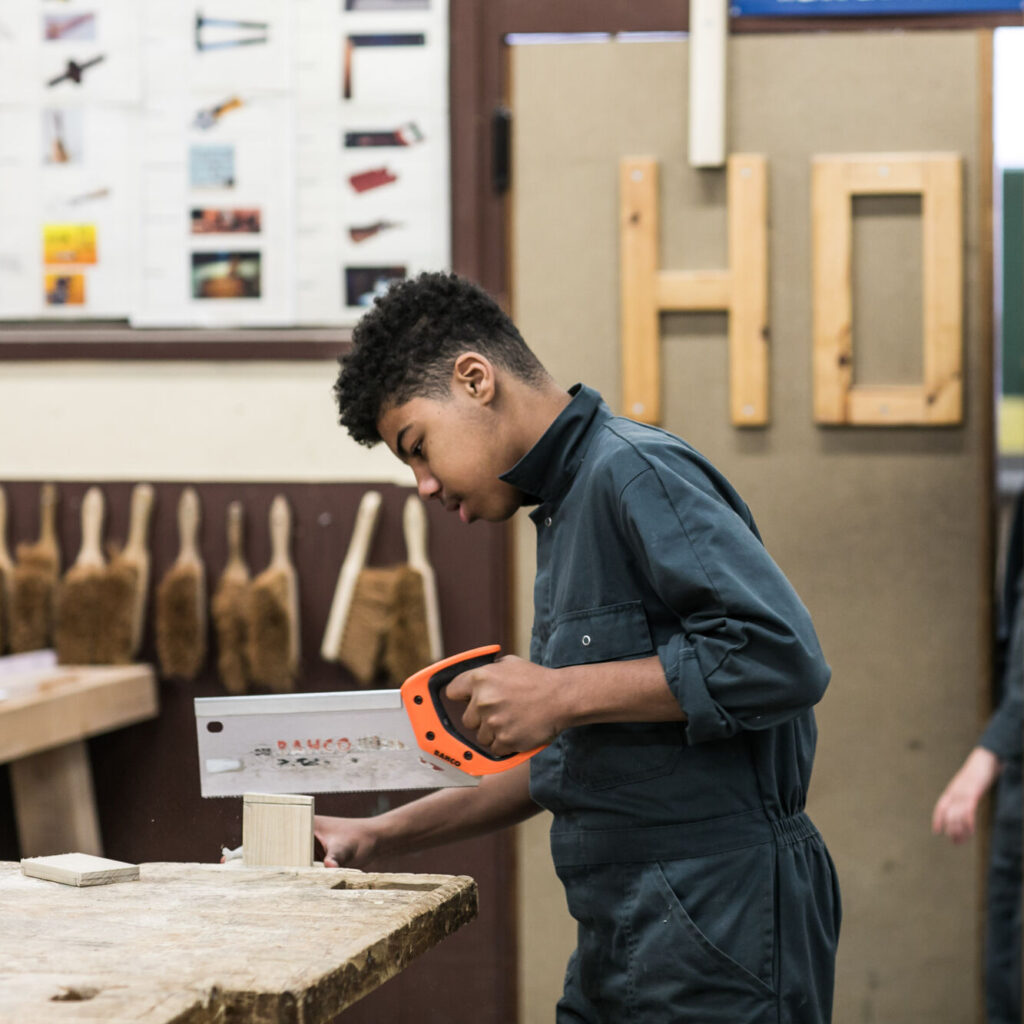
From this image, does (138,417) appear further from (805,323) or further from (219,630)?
(805,323)

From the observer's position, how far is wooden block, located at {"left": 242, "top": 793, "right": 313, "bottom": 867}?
116cm

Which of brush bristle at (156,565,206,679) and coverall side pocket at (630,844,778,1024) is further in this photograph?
brush bristle at (156,565,206,679)

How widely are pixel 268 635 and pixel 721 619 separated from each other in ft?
4.27

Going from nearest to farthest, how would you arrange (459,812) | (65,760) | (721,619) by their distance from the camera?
1. (721,619)
2. (459,812)
3. (65,760)

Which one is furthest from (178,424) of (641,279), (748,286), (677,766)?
(677,766)

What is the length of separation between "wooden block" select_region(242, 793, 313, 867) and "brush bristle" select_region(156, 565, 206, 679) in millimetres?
1064

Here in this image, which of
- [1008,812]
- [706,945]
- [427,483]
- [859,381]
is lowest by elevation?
[1008,812]

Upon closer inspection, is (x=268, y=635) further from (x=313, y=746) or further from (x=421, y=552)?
(x=313, y=746)

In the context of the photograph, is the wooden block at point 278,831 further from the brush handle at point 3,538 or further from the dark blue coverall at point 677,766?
the brush handle at point 3,538

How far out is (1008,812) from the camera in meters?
2.03

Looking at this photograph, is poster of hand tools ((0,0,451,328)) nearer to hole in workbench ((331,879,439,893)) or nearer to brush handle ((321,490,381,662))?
brush handle ((321,490,381,662))

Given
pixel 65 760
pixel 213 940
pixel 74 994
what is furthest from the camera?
pixel 65 760

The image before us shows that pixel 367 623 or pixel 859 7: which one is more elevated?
pixel 859 7

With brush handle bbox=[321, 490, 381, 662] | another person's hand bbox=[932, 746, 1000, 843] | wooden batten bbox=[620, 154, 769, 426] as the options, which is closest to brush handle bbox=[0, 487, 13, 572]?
brush handle bbox=[321, 490, 381, 662]
